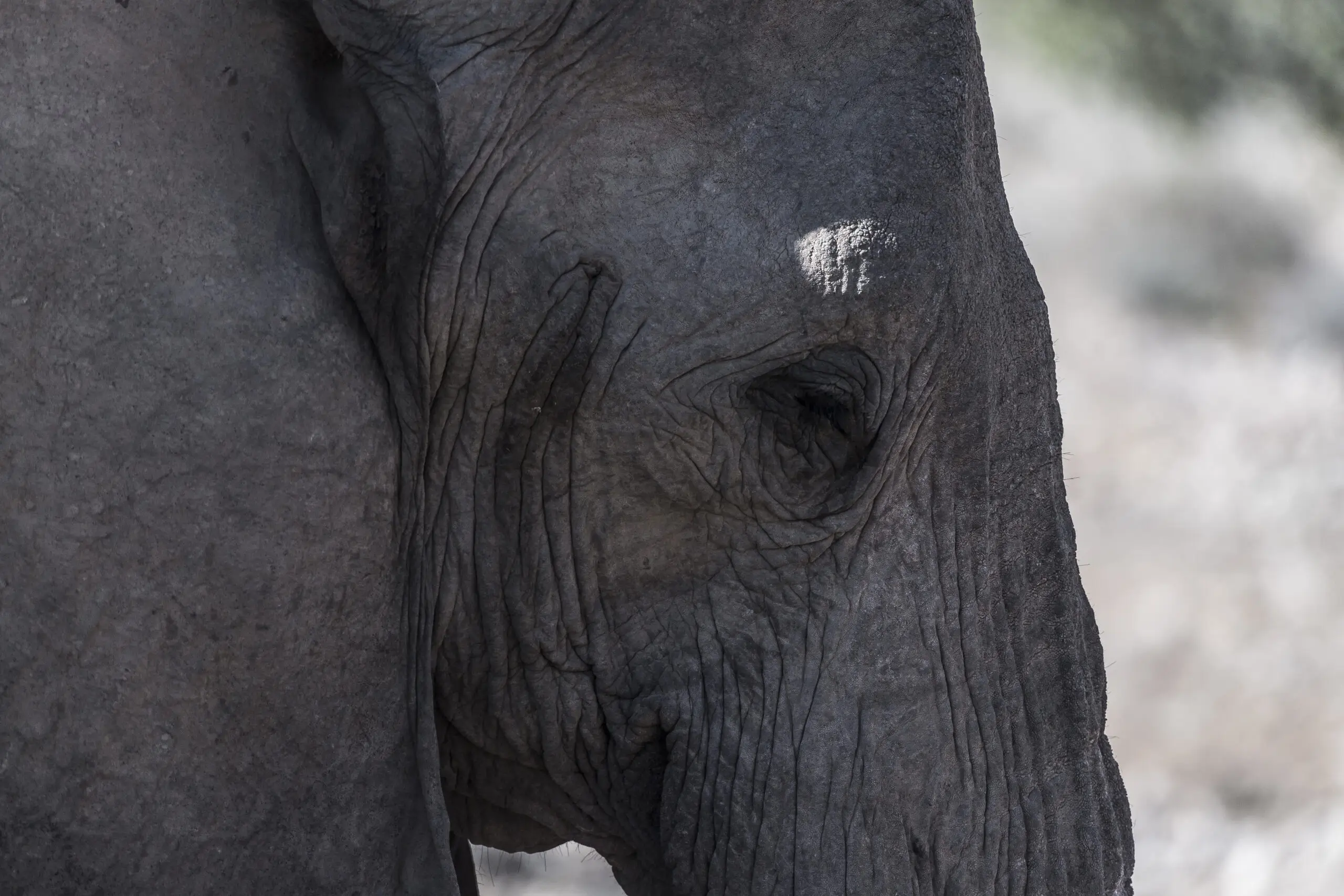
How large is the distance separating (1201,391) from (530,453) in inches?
161

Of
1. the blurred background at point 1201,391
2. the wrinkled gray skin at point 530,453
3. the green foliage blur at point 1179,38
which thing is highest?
the green foliage blur at point 1179,38

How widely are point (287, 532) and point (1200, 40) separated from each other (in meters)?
5.05

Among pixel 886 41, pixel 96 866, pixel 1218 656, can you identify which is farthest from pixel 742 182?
pixel 1218 656

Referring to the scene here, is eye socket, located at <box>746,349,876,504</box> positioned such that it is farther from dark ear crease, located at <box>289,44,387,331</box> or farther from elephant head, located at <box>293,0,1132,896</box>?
dark ear crease, located at <box>289,44,387,331</box>

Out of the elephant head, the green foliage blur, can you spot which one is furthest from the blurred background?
the elephant head

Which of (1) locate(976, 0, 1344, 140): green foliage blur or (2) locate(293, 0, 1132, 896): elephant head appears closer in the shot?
(2) locate(293, 0, 1132, 896): elephant head

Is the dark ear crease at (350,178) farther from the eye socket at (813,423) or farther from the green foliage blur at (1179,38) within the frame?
the green foliage blur at (1179,38)

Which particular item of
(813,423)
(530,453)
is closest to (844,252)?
(813,423)

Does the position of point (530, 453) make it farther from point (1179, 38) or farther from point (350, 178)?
point (1179, 38)

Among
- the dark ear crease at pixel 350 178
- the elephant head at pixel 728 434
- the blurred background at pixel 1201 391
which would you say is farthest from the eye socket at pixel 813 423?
the blurred background at pixel 1201 391

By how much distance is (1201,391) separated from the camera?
5.29 metres

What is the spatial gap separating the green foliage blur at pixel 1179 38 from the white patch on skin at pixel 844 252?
4.59 m

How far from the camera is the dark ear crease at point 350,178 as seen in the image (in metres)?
1.43

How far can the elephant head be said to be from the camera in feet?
4.69
